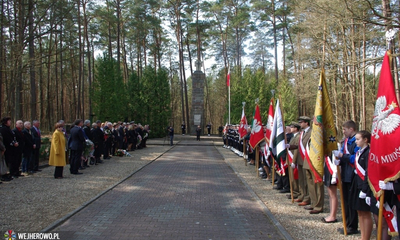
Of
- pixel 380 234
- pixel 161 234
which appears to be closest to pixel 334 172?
pixel 380 234

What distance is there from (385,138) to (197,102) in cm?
3330

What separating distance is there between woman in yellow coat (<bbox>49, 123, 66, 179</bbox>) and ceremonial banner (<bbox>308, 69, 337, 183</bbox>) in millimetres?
7705

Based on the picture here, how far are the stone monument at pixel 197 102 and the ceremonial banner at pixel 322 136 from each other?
30.6m

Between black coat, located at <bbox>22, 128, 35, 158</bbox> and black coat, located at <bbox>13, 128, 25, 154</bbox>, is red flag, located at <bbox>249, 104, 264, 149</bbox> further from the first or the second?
black coat, located at <bbox>13, 128, 25, 154</bbox>

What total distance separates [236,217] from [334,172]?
6.52 feet

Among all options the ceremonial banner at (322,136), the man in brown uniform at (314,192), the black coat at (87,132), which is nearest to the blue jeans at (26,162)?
the black coat at (87,132)

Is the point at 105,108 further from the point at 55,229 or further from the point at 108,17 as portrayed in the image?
the point at 55,229

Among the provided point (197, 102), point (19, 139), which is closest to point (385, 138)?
point (19, 139)

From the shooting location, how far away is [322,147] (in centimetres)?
561

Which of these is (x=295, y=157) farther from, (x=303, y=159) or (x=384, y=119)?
(x=384, y=119)

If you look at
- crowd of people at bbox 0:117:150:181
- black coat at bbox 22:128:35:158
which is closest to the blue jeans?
crowd of people at bbox 0:117:150:181

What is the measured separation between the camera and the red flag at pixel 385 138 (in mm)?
3762

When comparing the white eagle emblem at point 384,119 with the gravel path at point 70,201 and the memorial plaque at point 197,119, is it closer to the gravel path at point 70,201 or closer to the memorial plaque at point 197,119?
the gravel path at point 70,201

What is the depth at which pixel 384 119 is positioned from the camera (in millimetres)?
3996
